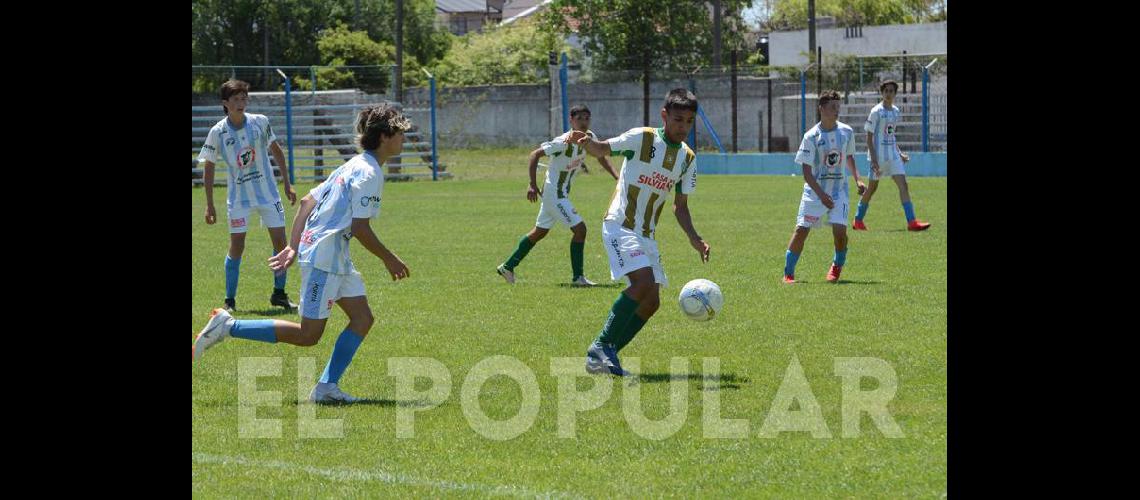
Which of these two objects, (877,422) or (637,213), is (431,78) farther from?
(877,422)

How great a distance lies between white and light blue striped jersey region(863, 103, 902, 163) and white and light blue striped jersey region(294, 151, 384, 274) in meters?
11.4

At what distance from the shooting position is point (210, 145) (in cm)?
1124

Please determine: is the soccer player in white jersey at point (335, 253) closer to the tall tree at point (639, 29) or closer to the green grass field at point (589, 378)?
the green grass field at point (589, 378)

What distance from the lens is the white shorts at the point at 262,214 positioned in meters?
11.2

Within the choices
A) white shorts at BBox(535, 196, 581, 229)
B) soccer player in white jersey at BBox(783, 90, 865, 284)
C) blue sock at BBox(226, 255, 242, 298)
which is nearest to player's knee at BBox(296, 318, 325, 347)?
blue sock at BBox(226, 255, 242, 298)

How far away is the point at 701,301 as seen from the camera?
8.49 m

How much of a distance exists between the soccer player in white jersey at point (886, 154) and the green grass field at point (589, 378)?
1076mm

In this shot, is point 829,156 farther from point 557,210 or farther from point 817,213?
point 557,210

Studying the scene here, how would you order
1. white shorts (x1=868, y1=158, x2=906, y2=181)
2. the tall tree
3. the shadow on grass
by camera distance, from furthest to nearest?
the tall tree < white shorts (x1=868, y1=158, x2=906, y2=181) < the shadow on grass

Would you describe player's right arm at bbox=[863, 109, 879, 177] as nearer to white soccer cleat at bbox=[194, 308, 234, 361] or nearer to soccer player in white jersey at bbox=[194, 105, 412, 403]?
soccer player in white jersey at bbox=[194, 105, 412, 403]

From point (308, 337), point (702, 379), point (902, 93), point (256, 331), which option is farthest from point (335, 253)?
point (902, 93)

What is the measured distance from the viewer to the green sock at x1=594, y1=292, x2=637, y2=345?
8008mm

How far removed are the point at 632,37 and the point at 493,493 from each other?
159ft
